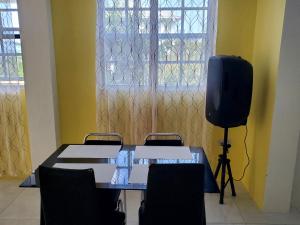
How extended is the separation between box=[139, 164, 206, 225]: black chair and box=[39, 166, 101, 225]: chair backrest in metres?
0.32

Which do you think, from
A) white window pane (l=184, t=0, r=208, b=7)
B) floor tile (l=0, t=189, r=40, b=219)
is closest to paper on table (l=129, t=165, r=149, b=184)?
floor tile (l=0, t=189, r=40, b=219)

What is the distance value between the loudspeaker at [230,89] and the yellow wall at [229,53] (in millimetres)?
230

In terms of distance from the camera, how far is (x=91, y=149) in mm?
2180

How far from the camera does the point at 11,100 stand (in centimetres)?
298

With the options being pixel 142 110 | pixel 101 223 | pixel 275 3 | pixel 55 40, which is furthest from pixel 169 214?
pixel 55 40

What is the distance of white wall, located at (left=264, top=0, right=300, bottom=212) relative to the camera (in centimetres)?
223

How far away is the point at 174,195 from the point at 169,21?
181 cm

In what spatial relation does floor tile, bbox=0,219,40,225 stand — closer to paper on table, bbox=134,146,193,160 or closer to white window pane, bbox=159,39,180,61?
paper on table, bbox=134,146,193,160

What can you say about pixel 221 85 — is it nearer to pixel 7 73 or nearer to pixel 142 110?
pixel 142 110

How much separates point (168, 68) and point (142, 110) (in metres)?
0.53

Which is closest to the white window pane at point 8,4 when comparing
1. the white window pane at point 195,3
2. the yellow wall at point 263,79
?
the white window pane at point 195,3

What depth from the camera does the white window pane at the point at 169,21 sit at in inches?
107

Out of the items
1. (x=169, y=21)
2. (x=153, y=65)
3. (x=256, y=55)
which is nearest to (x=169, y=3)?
(x=169, y=21)

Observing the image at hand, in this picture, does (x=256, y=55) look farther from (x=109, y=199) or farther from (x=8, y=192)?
(x=8, y=192)
